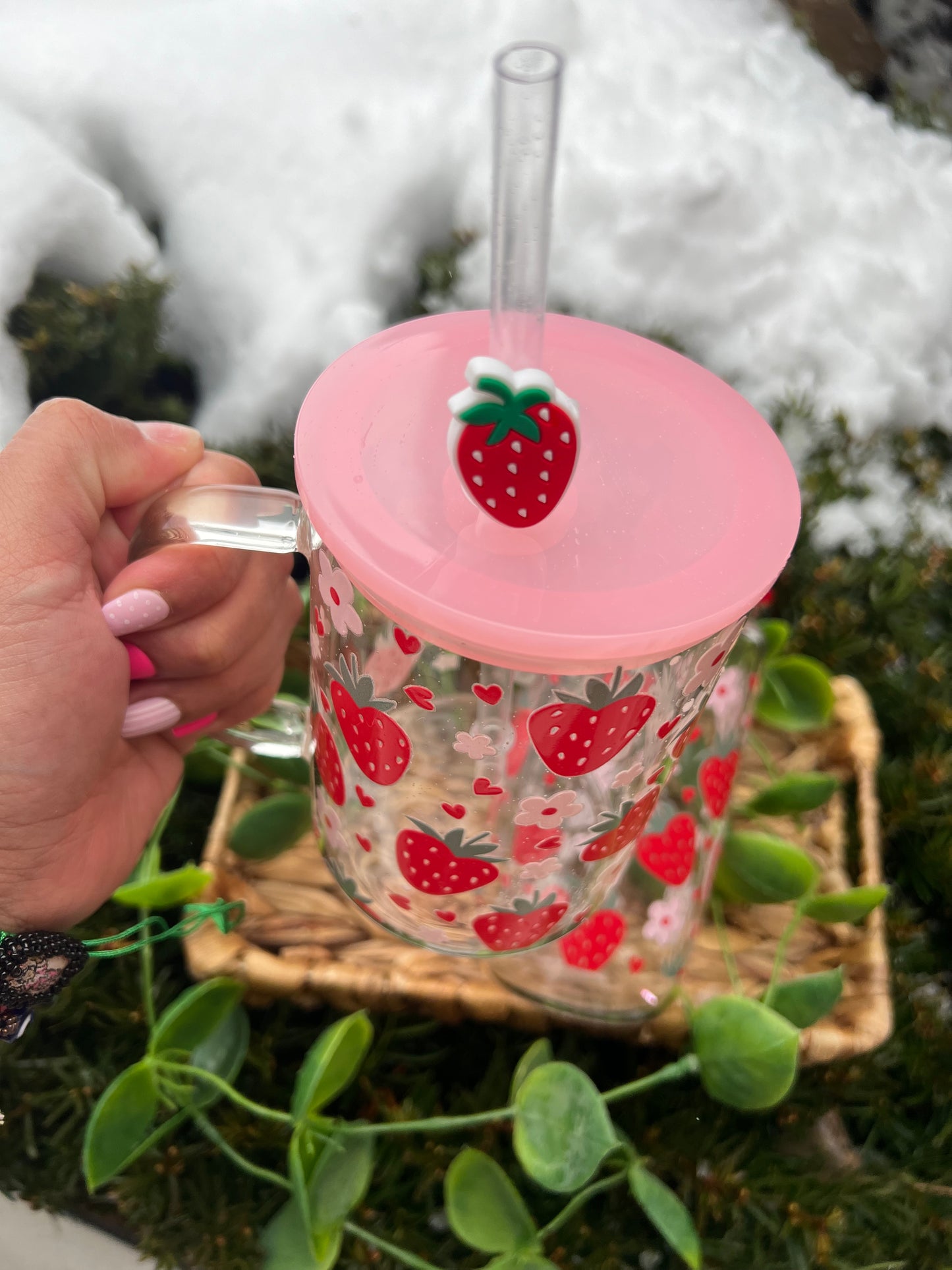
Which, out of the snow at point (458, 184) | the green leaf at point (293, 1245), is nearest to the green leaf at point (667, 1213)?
the green leaf at point (293, 1245)

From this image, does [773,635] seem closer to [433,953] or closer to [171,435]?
[433,953]

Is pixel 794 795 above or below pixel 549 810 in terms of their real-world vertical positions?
below

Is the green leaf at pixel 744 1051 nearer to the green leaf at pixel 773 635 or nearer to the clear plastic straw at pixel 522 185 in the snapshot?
the green leaf at pixel 773 635

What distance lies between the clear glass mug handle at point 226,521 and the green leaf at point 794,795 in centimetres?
39

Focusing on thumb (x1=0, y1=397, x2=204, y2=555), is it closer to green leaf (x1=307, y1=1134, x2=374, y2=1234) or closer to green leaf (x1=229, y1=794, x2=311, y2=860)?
green leaf (x1=229, y1=794, x2=311, y2=860)

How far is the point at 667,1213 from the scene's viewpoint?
0.52 meters

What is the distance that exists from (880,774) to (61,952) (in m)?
0.57

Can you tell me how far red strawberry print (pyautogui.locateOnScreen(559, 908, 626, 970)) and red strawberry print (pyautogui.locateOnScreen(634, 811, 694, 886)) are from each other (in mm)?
36

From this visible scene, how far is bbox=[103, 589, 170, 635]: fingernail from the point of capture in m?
0.43

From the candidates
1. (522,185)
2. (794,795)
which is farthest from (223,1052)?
(522,185)

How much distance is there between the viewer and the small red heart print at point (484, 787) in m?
0.39

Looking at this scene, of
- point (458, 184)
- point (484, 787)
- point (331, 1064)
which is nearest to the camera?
point (484, 787)

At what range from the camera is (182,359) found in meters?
0.87

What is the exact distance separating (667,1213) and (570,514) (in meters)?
0.38
